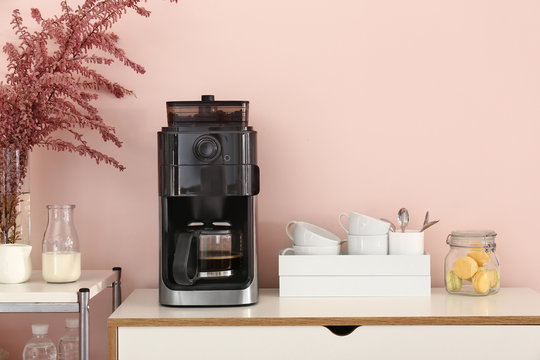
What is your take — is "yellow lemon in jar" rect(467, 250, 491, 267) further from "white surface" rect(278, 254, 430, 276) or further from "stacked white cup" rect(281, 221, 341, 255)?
"stacked white cup" rect(281, 221, 341, 255)

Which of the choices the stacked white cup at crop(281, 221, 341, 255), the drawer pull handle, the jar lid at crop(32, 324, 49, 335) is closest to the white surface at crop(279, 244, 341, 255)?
the stacked white cup at crop(281, 221, 341, 255)

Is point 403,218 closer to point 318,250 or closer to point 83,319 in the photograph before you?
point 318,250

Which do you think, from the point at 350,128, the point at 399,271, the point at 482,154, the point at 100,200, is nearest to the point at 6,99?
the point at 100,200

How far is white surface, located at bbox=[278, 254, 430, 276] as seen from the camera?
2.04 meters

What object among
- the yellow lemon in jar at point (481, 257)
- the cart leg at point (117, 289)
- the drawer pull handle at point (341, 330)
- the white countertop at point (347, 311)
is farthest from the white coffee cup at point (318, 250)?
the cart leg at point (117, 289)

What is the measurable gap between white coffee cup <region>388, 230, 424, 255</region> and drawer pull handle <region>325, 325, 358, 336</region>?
0.29m

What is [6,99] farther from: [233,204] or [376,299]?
[376,299]

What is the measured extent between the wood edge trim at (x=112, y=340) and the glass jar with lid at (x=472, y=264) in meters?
0.90

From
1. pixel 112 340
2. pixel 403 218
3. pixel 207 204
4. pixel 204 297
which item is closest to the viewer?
pixel 112 340

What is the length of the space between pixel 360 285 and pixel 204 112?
61 centimetres

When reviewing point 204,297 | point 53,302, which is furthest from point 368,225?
point 53,302

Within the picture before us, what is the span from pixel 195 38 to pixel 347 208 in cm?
68

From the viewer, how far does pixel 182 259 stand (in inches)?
73.5

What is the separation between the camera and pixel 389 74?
2291 millimetres
